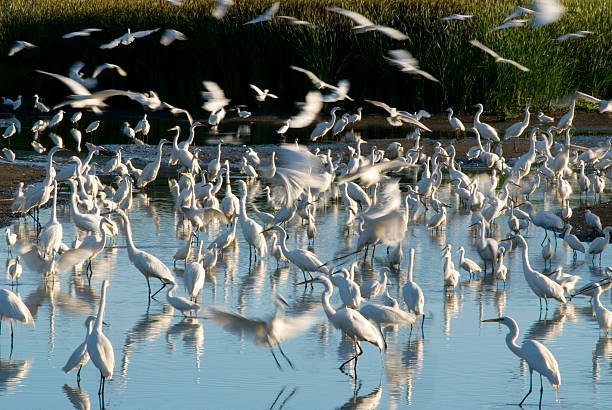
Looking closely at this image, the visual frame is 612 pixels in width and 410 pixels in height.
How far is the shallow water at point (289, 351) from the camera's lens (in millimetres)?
7148

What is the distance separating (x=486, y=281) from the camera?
1072cm

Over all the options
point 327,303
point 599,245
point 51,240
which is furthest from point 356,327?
point 599,245

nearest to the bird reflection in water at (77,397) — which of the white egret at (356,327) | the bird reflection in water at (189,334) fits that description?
the bird reflection in water at (189,334)

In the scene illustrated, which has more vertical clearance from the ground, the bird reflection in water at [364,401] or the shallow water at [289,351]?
the shallow water at [289,351]

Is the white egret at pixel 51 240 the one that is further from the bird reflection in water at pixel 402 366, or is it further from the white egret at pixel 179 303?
the bird reflection in water at pixel 402 366

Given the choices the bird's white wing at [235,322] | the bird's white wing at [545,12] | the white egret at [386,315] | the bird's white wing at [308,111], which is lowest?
the white egret at [386,315]

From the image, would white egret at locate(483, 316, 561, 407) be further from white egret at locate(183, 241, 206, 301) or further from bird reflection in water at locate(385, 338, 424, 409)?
white egret at locate(183, 241, 206, 301)

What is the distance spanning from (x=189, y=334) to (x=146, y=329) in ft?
1.41

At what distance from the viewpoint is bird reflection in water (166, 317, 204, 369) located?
8.29 m

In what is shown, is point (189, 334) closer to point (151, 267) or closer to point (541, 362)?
point (151, 267)

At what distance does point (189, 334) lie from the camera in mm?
8672

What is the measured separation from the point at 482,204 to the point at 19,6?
74.0 feet

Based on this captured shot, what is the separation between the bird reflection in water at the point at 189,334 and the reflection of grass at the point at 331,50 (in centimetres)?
1750

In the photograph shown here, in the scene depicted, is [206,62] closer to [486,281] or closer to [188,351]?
[486,281]
